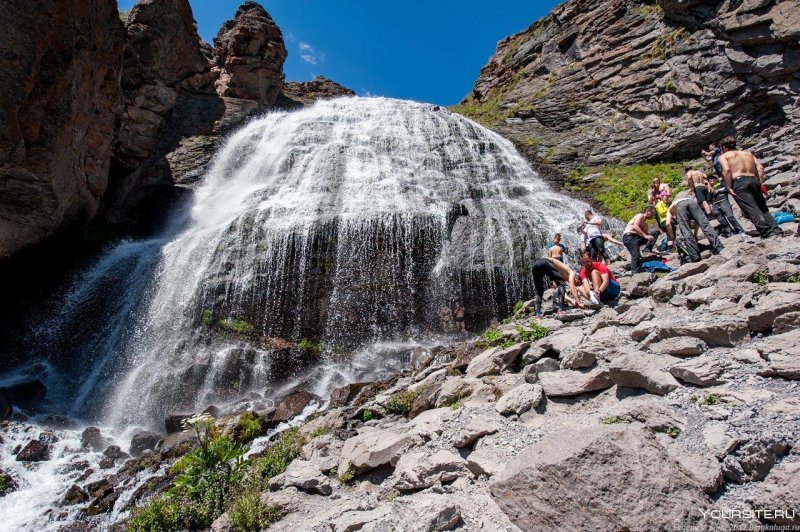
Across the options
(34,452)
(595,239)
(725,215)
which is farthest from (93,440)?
(725,215)

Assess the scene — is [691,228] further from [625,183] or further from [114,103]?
[114,103]

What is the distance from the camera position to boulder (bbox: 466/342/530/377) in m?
6.20

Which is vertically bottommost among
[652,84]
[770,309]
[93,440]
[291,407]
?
[93,440]

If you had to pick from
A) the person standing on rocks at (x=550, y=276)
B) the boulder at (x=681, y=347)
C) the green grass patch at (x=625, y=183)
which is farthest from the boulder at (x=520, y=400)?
the green grass patch at (x=625, y=183)

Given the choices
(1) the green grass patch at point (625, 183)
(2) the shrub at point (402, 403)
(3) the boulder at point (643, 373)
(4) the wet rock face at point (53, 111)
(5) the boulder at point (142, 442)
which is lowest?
(5) the boulder at point (142, 442)

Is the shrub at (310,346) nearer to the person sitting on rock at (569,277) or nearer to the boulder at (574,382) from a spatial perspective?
the person sitting on rock at (569,277)

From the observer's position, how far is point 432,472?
13.6 ft

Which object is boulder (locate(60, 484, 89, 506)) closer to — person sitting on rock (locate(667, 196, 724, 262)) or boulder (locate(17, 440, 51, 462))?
boulder (locate(17, 440, 51, 462))

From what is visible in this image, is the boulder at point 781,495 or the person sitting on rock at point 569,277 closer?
the boulder at point 781,495

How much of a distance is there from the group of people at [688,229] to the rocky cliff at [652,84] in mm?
6259

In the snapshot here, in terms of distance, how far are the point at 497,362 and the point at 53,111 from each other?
16639mm

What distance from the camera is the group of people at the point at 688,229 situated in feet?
25.1

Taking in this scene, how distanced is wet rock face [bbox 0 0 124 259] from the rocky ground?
37.9ft

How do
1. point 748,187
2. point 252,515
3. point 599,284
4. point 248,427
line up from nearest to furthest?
1. point 252,515
2. point 748,187
3. point 599,284
4. point 248,427
